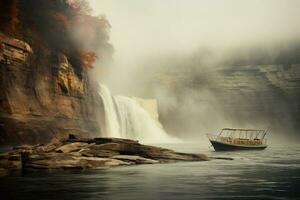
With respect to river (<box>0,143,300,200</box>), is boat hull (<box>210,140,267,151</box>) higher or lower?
higher

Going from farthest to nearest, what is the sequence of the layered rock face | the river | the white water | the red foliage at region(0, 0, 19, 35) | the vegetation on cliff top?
the white water → the vegetation on cliff top → the red foliage at region(0, 0, 19, 35) → the layered rock face → the river

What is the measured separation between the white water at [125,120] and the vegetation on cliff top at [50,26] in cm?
864

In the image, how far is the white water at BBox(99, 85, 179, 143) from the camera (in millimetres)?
73062

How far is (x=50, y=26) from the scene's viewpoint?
6028 centimetres

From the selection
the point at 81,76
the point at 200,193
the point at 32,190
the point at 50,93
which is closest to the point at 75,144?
the point at 32,190

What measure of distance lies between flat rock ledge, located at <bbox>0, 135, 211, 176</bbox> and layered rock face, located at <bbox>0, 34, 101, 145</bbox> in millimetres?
19329

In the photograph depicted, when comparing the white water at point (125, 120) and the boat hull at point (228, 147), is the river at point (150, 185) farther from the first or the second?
the white water at point (125, 120)

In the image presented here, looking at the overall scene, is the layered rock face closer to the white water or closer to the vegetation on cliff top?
the vegetation on cliff top

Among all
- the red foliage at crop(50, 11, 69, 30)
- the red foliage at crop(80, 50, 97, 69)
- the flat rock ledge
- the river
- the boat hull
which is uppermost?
the red foliage at crop(50, 11, 69, 30)

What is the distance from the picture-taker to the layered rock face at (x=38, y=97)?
4772 cm

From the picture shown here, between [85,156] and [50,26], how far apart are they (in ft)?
124

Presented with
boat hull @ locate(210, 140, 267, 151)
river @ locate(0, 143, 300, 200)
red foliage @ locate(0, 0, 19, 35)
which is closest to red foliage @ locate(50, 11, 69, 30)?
red foliage @ locate(0, 0, 19, 35)

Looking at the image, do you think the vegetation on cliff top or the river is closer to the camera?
the river

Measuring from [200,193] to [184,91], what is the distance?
352 ft
